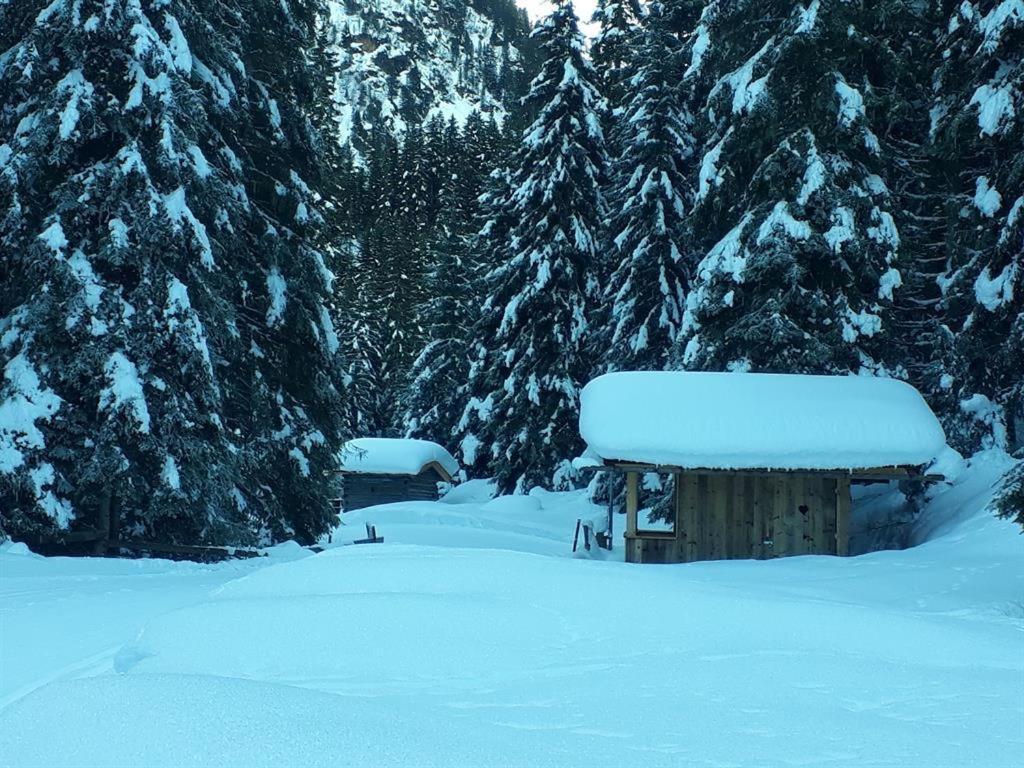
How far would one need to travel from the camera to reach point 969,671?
5.51 meters

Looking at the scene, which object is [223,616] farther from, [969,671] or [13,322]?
[13,322]

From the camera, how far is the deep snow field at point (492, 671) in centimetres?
353

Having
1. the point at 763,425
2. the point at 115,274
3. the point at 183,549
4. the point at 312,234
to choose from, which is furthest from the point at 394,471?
the point at 115,274

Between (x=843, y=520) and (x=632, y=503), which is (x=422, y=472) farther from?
(x=843, y=520)

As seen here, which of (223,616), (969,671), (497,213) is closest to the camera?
(969,671)

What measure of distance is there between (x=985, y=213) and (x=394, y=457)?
90.8ft

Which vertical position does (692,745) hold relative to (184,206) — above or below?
below

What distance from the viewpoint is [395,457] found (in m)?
40.6

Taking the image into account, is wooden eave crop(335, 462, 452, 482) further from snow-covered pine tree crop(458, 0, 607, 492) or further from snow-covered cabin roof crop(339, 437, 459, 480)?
snow-covered pine tree crop(458, 0, 607, 492)

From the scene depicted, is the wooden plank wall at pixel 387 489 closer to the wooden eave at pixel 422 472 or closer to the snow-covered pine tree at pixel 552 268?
the wooden eave at pixel 422 472

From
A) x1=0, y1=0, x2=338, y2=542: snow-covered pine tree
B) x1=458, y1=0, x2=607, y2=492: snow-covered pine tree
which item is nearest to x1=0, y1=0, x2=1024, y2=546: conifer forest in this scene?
x1=0, y1=0, x2=338, y2=542: snow-covered pine tree

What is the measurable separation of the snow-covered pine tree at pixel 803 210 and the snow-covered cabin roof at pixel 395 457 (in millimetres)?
22690

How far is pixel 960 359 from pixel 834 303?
8.75 feet

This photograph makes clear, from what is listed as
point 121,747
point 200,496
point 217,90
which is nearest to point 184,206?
point 217,90
